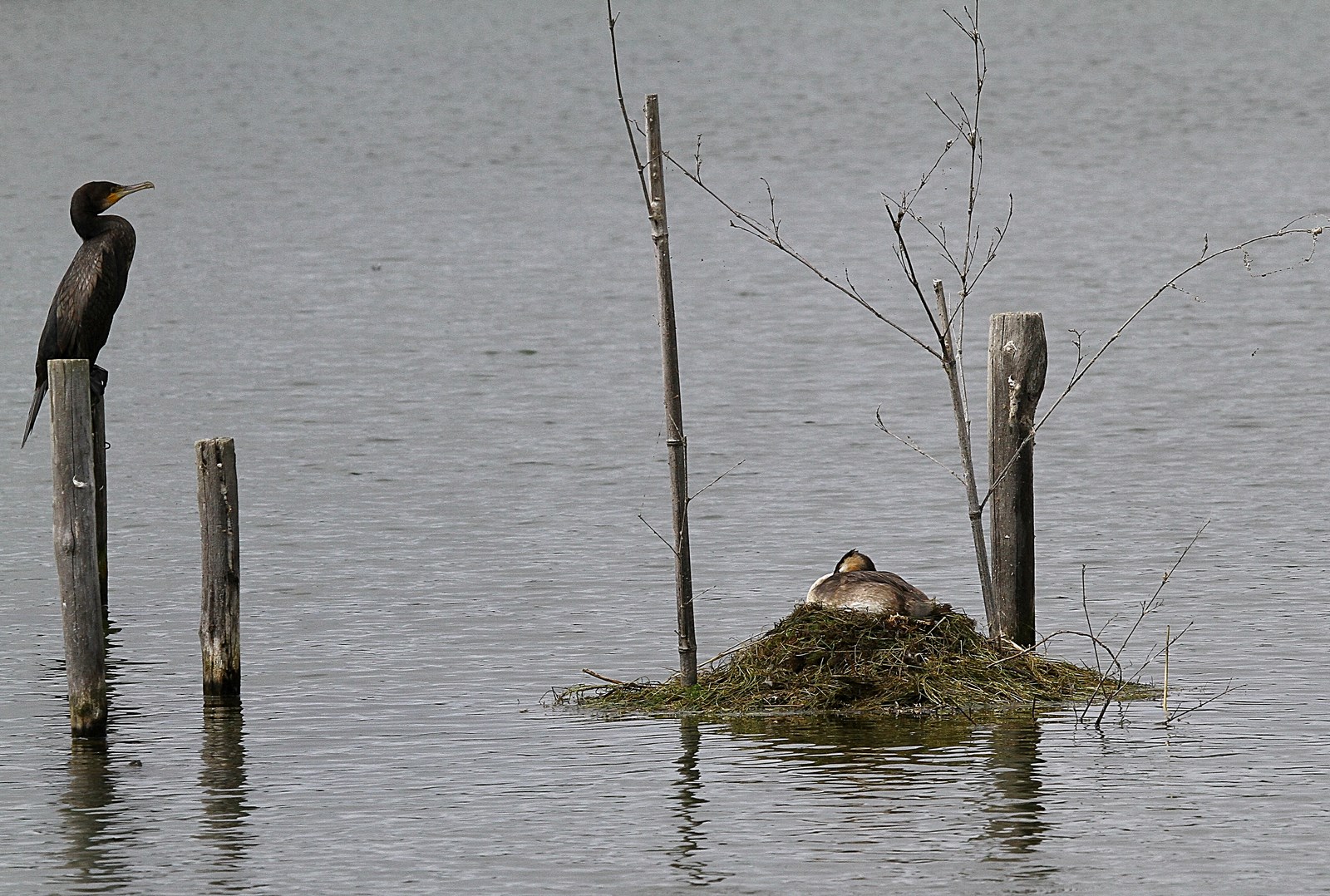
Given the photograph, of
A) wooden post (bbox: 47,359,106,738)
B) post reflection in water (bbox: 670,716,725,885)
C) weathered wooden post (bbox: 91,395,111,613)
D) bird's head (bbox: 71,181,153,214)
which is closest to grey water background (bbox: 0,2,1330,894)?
post reflection in water (bbox: 670,716,725,885)

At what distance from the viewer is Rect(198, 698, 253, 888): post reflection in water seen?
28.5ft

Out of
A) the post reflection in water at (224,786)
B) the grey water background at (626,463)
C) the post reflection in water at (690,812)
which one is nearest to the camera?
the post reflection in water at (690,812)

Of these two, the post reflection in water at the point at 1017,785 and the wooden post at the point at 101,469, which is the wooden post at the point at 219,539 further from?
the post reflection in water at the point at 1017,785

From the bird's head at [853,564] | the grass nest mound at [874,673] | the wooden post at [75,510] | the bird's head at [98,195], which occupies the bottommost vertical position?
the grass nest mound at [874,673]

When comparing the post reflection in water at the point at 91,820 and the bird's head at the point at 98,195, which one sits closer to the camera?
the post reflection in water at the point at 91,820

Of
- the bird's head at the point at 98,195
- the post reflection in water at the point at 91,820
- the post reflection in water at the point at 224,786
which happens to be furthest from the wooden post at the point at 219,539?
the bird's head at the point at 98,195

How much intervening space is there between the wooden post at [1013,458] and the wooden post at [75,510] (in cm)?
452

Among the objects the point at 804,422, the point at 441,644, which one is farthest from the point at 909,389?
the point at 441,644

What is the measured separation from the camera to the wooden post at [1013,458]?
11.1 meters

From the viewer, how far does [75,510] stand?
10.4 metres

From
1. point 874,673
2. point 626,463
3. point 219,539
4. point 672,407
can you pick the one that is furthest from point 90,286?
point 626,463

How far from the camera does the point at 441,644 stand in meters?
13.2

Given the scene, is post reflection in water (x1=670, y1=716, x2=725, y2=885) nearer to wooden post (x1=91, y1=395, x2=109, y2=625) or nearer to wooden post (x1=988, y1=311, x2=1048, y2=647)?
wooden post (x1=988, y1=311, x2=1048, y2=647)

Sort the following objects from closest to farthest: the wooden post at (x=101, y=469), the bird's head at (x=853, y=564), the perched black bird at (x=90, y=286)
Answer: the bird's head at (x=853, y=564)
the wooden post at (x=101, y=469)
the perched black bird at (x=90, y=286)
